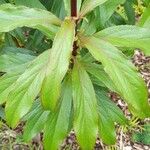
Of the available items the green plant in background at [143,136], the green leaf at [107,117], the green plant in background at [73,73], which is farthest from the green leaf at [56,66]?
the green plant in background at [143,136]

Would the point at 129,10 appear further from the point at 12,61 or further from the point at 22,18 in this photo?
the point at 22,18

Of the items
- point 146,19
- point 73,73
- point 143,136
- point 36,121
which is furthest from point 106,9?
point 143,136

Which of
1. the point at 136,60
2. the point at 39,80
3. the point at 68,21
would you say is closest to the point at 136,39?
the point at 68,21

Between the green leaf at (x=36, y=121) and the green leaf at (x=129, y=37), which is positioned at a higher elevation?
the green leaf at (x=129, y=37)

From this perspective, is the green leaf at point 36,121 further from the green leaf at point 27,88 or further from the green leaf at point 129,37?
the green leaf at point 129,37

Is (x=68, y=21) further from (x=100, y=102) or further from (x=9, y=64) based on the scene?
(x=100, y=102)

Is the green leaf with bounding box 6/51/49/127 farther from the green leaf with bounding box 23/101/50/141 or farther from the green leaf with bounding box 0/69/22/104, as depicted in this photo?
the green leaf with bounding box 23/101/50/141

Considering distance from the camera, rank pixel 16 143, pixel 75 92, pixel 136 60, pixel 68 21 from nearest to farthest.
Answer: pixel 68 21 → pixel 75 92 → pixel 16 143 → pixel 136 60

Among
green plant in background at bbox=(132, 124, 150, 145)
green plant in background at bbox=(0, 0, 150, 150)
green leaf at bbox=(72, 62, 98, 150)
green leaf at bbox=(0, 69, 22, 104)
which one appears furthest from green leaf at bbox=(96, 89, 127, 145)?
green plant in background at bbox=(132, 124, 150, 145)
